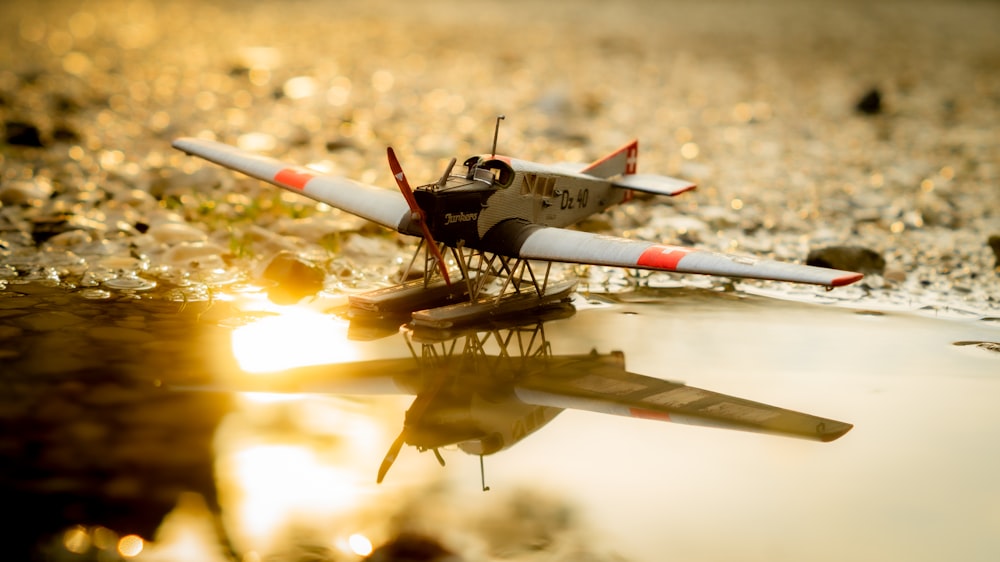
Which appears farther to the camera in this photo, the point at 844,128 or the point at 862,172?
the point at 844,128

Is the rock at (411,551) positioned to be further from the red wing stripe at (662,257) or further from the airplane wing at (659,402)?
the red wing stripe at (662,257)

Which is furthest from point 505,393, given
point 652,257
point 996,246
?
point 996,246

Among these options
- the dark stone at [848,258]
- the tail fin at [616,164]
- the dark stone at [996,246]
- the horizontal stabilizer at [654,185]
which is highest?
the tail fin at [616,164]

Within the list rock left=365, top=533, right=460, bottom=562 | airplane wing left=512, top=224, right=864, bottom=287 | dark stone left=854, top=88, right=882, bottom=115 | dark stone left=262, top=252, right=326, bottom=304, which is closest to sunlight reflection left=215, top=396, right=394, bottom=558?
rock left=365, top=533, right=460, bottom=562

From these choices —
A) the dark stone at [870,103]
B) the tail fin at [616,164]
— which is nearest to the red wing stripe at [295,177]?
the tail fin at [616,164]

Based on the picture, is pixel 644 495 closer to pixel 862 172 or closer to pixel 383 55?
pixel 862 172

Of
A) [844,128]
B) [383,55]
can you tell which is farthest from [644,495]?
[383,55]

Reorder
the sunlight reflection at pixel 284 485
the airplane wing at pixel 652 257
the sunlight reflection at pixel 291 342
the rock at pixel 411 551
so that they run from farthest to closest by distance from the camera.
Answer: the sunlight reflection at pixel 291 342, the airplane wing at pixel 652 257, the sunlight reflection at pixel 284 485, the rock at pixel 411 551

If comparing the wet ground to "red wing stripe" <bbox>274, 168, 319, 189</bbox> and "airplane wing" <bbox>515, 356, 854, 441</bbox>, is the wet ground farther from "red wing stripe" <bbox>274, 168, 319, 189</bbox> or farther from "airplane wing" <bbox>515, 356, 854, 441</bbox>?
"red wing stripe" <bbox>274, 168, 319, 189</bbox>

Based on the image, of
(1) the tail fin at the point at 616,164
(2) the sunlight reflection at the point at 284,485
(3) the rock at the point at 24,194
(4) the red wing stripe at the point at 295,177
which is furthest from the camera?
(3) the rock at the point at 24,194
